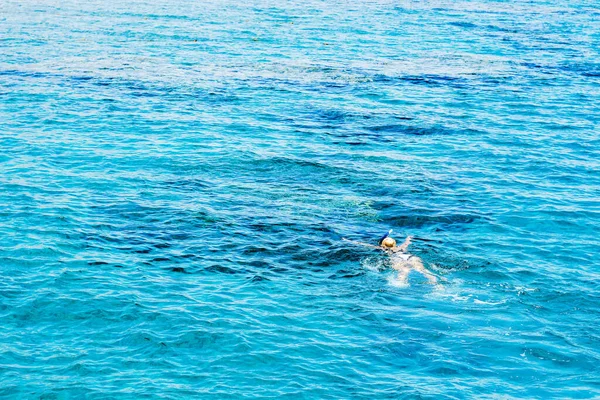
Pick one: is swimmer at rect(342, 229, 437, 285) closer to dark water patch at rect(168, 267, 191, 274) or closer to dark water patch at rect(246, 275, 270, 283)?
dark water patch at rect(246, 275, 270, 283)

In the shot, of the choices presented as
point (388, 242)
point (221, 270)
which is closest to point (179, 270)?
point (221, 270)

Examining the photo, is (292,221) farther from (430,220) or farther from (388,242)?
(430,220)

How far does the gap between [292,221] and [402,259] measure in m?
6.17

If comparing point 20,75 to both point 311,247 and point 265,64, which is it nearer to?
point 265,64

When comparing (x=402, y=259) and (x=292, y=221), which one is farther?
(x=292, y=221)

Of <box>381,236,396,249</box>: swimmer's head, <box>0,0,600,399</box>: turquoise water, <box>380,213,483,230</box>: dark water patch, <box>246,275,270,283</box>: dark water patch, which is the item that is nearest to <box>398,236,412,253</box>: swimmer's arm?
<box>381,236,396,249</box>: swimmer's head

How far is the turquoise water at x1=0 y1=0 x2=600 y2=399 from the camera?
24.0m

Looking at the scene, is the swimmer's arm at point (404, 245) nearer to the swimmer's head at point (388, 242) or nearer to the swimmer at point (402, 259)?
the swimmer at point (402, 259)

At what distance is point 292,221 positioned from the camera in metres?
34.5

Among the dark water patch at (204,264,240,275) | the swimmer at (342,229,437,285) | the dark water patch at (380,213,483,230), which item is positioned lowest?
the dark water patch at (204,264,240,275)

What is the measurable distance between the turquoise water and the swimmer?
0.50 metres

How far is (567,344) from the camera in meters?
25.5

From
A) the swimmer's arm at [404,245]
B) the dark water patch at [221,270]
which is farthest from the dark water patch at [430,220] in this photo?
the dark water patch at [221,270]

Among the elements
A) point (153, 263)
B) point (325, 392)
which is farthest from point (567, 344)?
point (153, 263)
